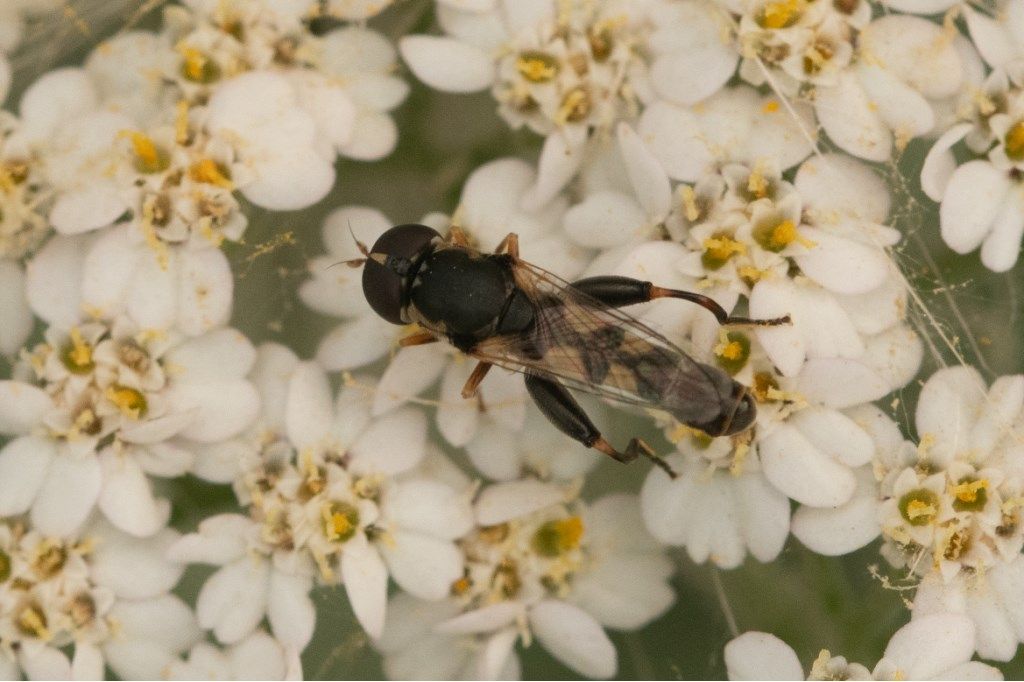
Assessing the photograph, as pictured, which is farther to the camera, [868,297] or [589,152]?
[589,152]

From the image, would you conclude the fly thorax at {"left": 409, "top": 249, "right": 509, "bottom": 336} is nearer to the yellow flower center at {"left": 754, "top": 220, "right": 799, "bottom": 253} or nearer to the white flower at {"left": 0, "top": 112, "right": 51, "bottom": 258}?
the yellow flower center at {"left": 754, "top": 220, "right": 799, "bottom": 253}

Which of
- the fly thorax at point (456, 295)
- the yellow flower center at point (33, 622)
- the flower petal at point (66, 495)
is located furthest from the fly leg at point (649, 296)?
the yellow flower center at point (33, 622)

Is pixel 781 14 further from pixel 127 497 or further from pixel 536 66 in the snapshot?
pixel 127 497

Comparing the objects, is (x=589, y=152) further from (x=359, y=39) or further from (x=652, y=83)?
(x=359, y=39)

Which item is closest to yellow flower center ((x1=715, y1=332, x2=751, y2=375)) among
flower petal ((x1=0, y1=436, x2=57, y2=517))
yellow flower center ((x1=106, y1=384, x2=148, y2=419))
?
yellow flower center ((x1=106, y1=384, x2=148, y2=419))

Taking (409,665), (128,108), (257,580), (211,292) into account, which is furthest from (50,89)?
(409,665)

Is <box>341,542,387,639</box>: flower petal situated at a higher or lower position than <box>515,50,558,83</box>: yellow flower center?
lower
